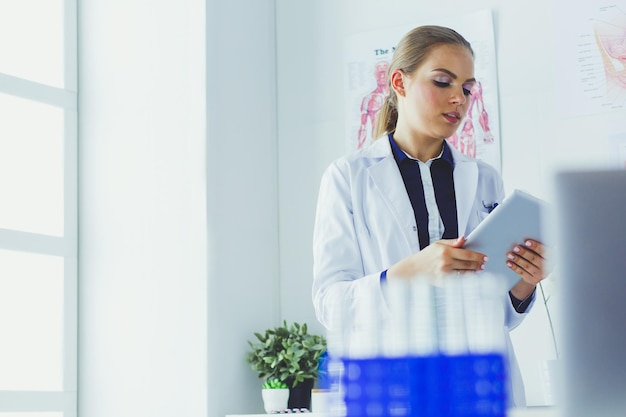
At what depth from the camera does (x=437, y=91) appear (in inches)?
100

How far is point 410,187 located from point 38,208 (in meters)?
1.65

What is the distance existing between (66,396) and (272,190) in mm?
1065

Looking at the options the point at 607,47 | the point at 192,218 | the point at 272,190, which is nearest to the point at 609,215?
the point at 607,47

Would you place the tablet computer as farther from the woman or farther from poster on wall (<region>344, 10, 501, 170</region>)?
poster on wall (<region>344, 10, 501, 170</region>)

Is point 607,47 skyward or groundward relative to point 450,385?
skyward

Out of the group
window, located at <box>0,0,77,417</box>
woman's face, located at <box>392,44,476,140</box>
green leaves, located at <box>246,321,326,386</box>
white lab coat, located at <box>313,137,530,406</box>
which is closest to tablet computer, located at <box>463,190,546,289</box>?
white lab coat, located at <box>313,137,530,406</box>

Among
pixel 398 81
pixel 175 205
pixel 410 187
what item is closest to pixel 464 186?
pixel 410 187

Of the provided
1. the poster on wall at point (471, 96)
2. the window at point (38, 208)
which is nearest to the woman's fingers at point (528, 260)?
the poster on wall at point (471, 96)

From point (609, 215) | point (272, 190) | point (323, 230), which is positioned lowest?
point (609, 215)

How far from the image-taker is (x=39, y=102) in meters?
3.46

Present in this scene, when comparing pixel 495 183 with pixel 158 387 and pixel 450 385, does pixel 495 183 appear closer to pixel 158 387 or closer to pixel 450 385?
pixel 158 387

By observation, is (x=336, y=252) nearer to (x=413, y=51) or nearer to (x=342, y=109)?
(x=413, y=51)

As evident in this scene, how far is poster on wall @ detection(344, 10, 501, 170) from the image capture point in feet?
10.7

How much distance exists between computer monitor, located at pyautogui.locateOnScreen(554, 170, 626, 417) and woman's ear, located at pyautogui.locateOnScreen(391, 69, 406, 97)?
182 centimetres
